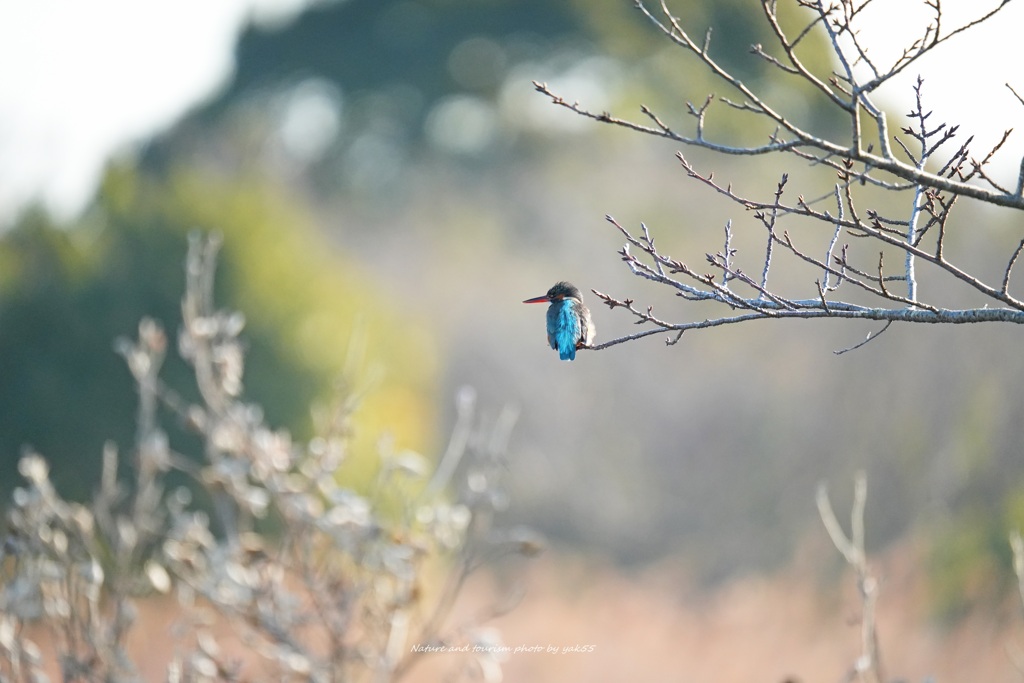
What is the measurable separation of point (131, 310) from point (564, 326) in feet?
37.7

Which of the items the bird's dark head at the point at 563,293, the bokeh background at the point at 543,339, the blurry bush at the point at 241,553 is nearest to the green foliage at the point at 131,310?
the bokeh background at the point at 543,339

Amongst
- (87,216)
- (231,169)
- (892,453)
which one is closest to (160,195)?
(87,216)

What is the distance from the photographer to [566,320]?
353cm

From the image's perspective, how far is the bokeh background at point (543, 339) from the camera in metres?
14.1

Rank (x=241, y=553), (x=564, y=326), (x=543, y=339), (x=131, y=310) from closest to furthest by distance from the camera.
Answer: (x=564, y=326)
(x=241, y=553)
(x=131, y=310)
(x=543, y=339)

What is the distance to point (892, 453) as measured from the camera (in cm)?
1848

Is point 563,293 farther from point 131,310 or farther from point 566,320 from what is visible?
point 131,310

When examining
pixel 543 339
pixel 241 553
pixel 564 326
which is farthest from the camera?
pixel 543 339

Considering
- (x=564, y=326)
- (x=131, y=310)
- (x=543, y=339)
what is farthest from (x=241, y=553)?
(x=543, y=339)

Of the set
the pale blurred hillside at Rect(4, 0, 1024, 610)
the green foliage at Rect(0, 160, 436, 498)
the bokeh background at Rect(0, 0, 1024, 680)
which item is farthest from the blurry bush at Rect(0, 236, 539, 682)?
the pale blurred hillside at Rect(4, 0, 1024, 610)

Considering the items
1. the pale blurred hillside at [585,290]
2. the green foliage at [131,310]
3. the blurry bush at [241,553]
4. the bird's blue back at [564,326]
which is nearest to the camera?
the bird's blue back at [564,326]

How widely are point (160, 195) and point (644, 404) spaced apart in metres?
10.6

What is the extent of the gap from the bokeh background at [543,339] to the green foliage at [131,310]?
0.12 feet

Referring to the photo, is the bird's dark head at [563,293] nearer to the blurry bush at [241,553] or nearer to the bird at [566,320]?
the bird at [566,320]
